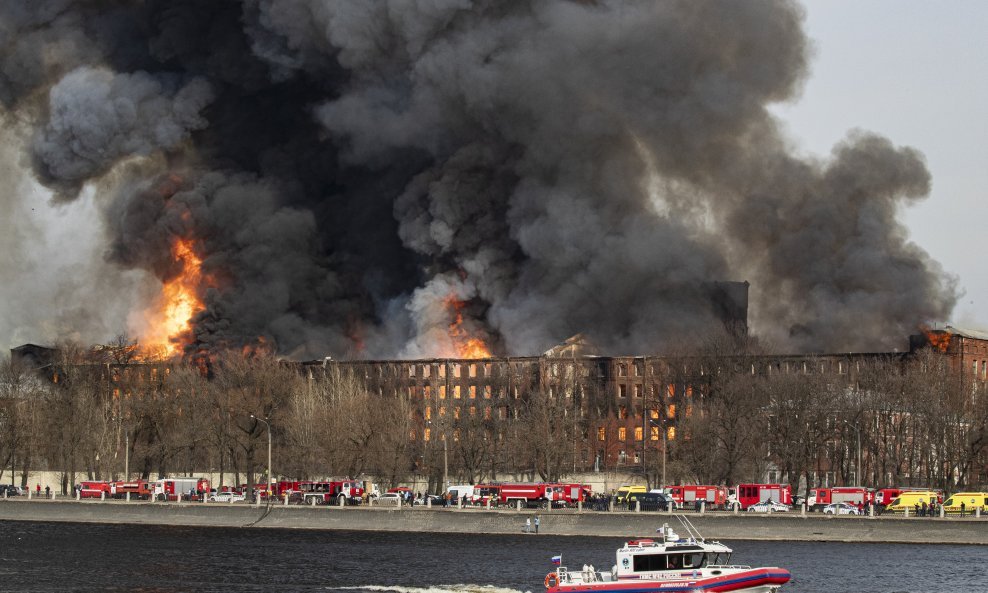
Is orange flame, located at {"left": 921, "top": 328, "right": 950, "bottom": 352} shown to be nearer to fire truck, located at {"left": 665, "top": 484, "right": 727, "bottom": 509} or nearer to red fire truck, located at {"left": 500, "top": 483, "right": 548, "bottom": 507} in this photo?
fire truck, located at {"left": 665, "top": 484, "right": 727, "bottom": 509}

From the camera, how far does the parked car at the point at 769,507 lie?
9920 centimetres

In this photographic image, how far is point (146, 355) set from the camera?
154m

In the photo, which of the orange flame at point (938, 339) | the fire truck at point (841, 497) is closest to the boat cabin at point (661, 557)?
the fire truck at point (841, 497)

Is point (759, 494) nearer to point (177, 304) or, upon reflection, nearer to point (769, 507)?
point (769, 507)

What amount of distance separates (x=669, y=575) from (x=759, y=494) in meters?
41.6

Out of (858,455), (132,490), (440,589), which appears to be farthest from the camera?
(132,490)

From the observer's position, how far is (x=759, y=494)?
105 m

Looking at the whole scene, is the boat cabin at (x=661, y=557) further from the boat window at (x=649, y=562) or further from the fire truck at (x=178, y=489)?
the fire truck at (x=178, y=489)

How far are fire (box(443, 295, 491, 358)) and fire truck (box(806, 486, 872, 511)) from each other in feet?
148

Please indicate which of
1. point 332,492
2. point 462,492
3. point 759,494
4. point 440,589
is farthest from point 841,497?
point 440,589

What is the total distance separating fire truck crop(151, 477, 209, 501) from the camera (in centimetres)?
11538

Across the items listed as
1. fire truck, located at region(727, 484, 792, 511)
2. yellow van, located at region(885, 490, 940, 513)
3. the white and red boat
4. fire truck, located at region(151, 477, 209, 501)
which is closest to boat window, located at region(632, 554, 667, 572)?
the white and red boat

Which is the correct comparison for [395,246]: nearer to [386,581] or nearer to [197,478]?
[197,478]

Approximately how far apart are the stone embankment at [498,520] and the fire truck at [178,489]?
3344 millimetres
